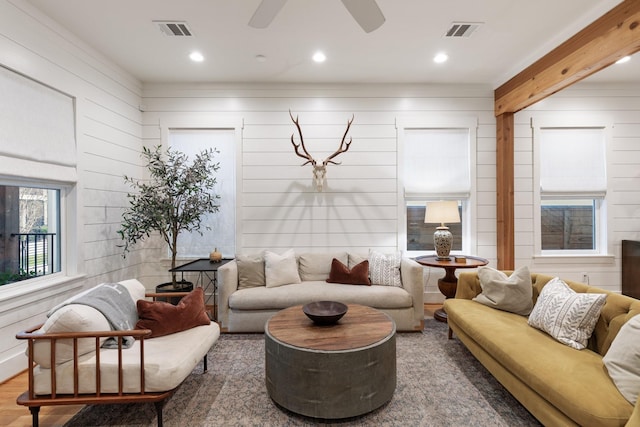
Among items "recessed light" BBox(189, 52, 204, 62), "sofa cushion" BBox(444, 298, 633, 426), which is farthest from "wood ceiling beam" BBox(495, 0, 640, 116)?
"recessed light" BBox(189, 52, 204, 62)

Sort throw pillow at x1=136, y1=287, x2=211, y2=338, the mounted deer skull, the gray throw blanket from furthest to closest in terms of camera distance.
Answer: the mounted deer skull
throw pillow at x1=136, y1=287, x2=211, y2=338
the gray throw blanket

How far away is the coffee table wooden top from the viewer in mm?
2035

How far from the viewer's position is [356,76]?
4129 mm

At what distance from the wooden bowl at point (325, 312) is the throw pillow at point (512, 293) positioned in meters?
1.37

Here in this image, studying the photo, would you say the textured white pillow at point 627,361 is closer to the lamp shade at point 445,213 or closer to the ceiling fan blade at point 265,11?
the lamp shade at point 445,213

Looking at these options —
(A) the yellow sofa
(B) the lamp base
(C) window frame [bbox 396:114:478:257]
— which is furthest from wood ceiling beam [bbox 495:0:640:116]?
(A) the yellow sofa

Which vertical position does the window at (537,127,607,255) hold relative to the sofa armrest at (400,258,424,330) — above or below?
above

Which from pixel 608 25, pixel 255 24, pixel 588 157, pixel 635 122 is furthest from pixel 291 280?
pixel 635 122

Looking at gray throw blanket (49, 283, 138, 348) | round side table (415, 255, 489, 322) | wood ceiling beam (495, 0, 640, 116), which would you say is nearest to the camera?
gray throw blanket (49, 283, 138, 348)

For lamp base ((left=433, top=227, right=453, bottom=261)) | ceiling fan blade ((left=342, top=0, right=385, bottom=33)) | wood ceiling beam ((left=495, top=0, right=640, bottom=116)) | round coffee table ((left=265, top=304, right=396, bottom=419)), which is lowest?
round coffee table ((left=265, top=304, right=396, bottom=419))

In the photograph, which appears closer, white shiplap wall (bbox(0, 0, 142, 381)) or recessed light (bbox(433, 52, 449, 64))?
white shiplap wall (bbox(0, 0, 142, 381))

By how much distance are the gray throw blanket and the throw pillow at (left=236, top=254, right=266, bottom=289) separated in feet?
4.54

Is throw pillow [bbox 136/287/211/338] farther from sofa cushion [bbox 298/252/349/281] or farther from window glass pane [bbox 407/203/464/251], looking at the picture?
window glass pane [bbox 407/203/464/251]

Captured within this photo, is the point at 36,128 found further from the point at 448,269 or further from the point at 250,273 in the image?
the point at 448,269
